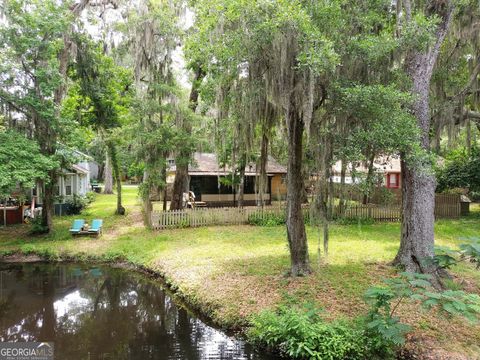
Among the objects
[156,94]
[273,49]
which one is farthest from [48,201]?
[273,49]

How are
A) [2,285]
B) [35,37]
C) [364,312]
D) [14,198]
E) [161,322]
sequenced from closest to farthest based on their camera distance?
[364,312] < [161,322] < [2,285] < [35,37] < [14,198]

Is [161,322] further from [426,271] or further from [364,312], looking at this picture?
[426,271]

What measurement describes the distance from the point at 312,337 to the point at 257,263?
12.8ft

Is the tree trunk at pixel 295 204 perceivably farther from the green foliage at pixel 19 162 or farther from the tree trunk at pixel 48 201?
the tree trunk at pixel 48 201

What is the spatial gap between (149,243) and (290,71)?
8.18m

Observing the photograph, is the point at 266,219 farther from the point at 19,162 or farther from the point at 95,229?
the point at 19,162

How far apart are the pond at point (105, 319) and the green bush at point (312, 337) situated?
15.8 inches

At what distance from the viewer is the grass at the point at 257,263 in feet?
19.9

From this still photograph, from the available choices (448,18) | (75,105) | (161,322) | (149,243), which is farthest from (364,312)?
(75,105)

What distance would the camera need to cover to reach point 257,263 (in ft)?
29.9

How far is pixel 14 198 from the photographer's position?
17109 mm

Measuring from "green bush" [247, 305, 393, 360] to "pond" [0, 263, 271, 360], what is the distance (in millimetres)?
401

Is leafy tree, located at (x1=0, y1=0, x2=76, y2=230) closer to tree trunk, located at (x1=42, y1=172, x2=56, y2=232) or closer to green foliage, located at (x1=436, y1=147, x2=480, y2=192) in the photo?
tree trunk, located at (x1=42, y1=172, x2=56, y2=232)

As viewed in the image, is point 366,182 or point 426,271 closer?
point 366,182
